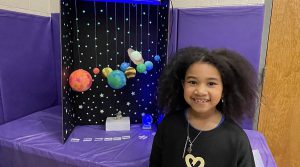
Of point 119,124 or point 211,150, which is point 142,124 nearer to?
point 119,124

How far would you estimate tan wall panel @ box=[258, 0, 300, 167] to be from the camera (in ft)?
4.83

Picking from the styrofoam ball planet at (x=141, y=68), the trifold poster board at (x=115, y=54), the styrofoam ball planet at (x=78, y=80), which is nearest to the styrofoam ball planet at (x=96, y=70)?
the trifold poster board at (x=115, y=54)

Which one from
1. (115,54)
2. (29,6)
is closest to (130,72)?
(115,54)

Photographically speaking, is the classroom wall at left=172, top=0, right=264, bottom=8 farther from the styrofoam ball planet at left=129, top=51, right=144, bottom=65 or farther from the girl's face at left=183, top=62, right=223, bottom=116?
the girl's face at left=183, top=62, right=223, bottom=116

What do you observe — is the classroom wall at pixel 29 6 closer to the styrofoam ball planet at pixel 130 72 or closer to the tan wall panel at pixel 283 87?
the styrofoam ball planet at pixel 130 72

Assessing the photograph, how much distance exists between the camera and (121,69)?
139 cm

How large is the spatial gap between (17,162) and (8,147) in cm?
9

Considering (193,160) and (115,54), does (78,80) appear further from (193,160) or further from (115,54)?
(193,160)

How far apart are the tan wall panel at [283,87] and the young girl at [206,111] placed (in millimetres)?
755

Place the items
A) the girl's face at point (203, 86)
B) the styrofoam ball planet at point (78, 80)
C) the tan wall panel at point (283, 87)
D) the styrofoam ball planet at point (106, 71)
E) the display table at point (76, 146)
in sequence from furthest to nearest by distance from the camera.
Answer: the tan wall panel at point (283, 87) < the styrofoam ball planet at point (106, 71) < the styrofoam ball planet at point (78, 80) < the display table at point (76, 146) < the girl's face at point (203, 86)

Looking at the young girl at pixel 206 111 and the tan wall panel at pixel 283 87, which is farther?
the tan wall panel at pixel 283 87

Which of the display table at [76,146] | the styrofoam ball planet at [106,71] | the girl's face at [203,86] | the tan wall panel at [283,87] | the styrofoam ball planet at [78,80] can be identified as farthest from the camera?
the tan wall panel at [283,87]

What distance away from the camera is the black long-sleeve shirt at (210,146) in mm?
804

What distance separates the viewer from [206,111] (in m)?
0.86
